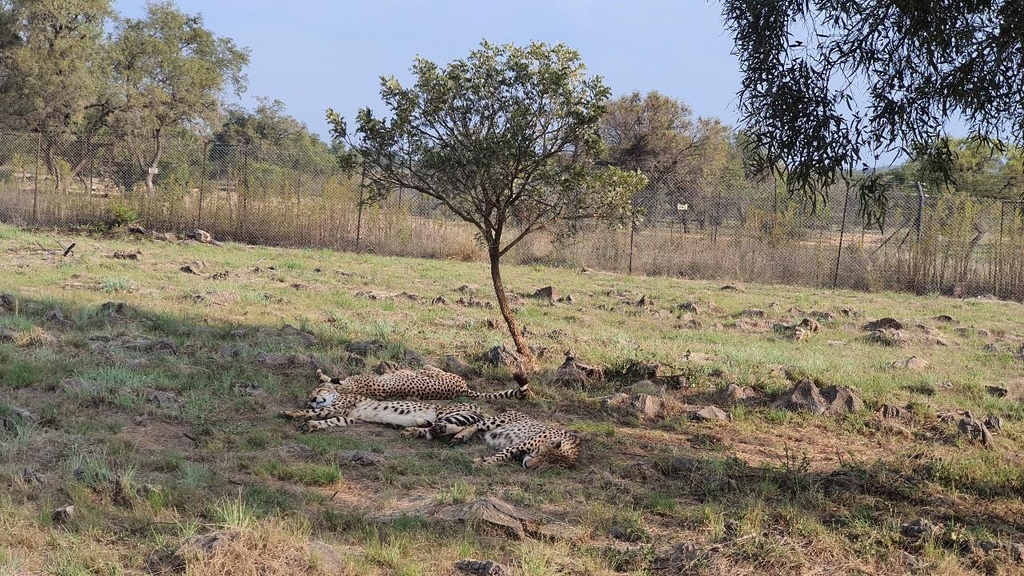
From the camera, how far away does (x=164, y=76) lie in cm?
3406

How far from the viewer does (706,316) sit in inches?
492

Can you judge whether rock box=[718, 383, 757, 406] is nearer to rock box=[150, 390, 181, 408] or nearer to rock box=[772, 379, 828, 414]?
rock box=[772, 379, 828, 414]

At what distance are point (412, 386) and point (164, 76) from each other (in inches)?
1225

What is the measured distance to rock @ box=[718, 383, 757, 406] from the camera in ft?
24.7

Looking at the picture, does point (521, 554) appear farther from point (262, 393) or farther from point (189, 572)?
point (262, 393)

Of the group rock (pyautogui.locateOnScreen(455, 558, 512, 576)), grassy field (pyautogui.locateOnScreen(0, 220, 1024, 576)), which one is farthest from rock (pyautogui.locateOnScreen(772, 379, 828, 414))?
rock (pyautogui.locateOnScreen(455, 558, 512, 576))

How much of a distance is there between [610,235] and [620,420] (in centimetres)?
1407

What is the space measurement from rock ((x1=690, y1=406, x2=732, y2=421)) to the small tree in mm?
1972

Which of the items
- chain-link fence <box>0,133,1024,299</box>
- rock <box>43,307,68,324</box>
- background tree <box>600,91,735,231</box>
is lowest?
rock <box>43,307,68,324</box>

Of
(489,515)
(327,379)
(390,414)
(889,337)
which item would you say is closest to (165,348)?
(327,379)

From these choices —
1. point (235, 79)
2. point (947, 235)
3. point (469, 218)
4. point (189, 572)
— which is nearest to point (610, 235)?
point (947, 235)

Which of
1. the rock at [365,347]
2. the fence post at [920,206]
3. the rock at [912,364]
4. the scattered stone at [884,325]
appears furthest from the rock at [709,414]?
the fence post at [920,206]

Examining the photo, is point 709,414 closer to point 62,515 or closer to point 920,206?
point 62,515

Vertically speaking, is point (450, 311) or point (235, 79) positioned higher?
point (235, 79)
